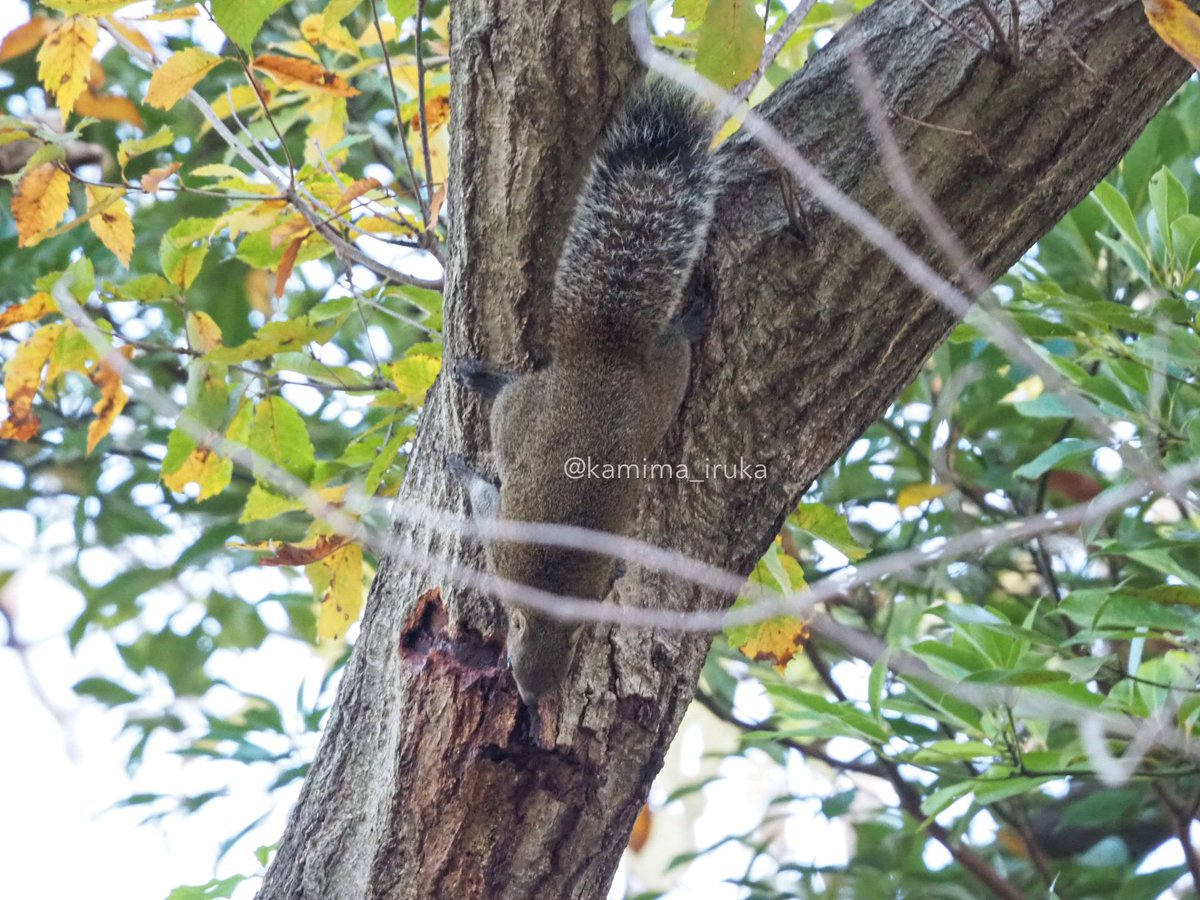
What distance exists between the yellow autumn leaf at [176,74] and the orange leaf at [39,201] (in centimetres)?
27

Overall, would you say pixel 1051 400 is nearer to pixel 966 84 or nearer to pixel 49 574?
pixel 966 84

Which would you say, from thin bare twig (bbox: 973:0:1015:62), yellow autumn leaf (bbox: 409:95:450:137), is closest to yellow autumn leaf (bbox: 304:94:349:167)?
yellow autumn leaf (bbox: 409:95:450:137)

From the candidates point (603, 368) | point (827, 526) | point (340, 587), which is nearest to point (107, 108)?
point (340, 587)

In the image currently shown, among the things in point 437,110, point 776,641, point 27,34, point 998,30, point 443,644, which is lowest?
point 443,644

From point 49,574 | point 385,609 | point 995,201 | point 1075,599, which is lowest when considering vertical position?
point 385,609

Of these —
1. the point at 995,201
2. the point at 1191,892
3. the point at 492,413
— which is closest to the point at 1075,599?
the point at 995,201

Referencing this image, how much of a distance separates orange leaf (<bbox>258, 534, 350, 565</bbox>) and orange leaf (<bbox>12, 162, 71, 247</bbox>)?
840mm

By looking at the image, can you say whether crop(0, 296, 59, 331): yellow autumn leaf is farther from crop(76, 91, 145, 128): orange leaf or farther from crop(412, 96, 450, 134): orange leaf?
crop(76, 91, 145, 128): orange leaf

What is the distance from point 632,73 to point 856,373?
686 millimetres

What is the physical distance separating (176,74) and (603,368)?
111cm

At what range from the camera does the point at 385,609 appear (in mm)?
2400

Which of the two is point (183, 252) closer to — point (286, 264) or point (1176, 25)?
point (286, 264)

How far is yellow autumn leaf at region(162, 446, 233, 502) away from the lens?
2881mm

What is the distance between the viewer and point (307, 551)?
2.62 meters
